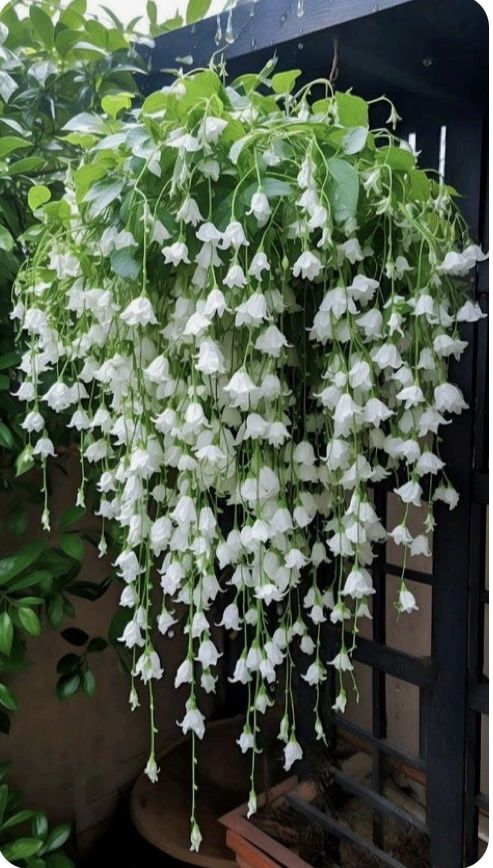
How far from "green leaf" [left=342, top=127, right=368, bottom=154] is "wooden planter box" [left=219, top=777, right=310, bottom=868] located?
0.99 metres

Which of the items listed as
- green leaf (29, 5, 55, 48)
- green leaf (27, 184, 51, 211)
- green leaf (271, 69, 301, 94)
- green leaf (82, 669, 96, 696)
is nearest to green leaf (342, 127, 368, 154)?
green leaf (271, 69, 301, 94)

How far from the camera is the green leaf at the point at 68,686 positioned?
105cm

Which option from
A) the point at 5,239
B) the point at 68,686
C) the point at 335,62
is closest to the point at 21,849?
the point at 68,686

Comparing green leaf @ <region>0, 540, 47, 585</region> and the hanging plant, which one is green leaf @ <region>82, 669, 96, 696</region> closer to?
green leaf @ <region>0, 540, 47, 585</region>

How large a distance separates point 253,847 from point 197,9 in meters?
1.29

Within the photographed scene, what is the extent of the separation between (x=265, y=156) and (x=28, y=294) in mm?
354

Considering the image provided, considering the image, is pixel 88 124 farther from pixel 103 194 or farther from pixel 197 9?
pixel 197 9

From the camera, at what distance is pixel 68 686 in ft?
3.45

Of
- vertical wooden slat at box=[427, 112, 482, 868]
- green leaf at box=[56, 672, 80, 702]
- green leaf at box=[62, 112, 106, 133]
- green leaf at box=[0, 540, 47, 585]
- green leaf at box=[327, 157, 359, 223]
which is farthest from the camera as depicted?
green leaf at box=[56, 672, 80, 702]

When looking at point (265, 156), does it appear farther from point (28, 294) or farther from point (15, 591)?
point (15, 591)

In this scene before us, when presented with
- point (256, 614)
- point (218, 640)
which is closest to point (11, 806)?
point (218, 640)

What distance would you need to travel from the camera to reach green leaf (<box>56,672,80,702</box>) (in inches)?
41.2

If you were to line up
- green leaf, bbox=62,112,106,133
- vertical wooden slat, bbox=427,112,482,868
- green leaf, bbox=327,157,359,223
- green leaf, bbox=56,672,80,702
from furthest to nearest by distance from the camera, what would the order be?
green leaf, bbox=56,672,80,702
vertical wooden slat, bbox=427,112,482,868
green leaf, bbox=62,112,106,133
green leaf, bbox=327,157,359,223

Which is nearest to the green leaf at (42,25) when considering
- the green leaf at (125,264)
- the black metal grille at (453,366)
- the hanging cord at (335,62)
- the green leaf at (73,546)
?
the black metal grille at (453,366)
